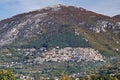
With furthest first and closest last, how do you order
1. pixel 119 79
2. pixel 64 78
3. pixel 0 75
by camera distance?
pixel 119 79, pixel 0 75, pixel 64 78

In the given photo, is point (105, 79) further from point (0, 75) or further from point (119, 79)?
point (0, 75)

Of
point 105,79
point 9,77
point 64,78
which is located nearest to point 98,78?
point 105,79

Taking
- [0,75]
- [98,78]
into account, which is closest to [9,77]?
[0,75]

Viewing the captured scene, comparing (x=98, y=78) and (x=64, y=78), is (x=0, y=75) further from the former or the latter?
(x=64, y=78)

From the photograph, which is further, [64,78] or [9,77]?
[9,77]

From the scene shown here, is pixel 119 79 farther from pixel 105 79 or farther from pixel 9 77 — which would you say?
pixel 9 77

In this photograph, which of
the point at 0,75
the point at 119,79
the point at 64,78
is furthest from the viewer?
the point at 119,79

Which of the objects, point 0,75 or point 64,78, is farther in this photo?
point 0,75
